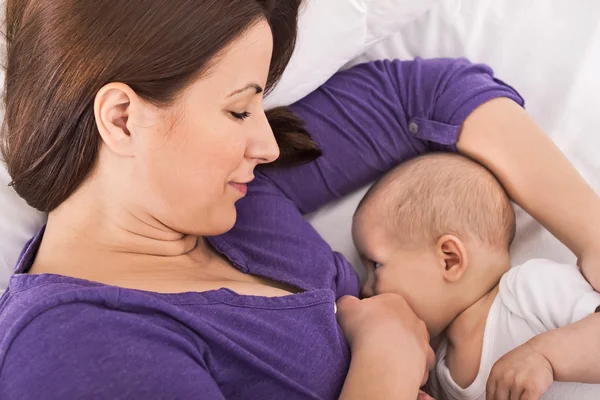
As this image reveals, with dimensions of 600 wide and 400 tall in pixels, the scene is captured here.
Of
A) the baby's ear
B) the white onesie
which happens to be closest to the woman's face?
the baby's ear

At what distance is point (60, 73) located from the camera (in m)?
0.85

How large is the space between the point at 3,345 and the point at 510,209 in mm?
928

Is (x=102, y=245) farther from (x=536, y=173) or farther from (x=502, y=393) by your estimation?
(x=536, y=173)

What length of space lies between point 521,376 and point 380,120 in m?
0.57

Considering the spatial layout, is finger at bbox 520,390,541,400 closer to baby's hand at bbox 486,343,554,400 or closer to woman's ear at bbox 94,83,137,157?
baby's hand at bbox 486,343,554,400

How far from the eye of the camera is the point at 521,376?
1.01 meters

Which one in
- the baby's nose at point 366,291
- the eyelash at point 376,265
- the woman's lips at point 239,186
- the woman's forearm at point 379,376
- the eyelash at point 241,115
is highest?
the eyelash at point 241,115

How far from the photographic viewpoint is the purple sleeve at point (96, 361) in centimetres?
72

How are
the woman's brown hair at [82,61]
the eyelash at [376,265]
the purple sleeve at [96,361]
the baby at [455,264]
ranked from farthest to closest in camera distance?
the eyelash at [376,265], the baby at [455,264], the woman's brown hair at [82,61], the purple sleeve at [96,361]

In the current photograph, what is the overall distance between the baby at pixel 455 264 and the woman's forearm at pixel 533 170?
34 millimetres

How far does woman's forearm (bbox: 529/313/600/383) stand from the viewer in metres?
1.04

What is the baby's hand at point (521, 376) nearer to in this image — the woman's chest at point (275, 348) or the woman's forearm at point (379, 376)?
the woman's forearm at point (379, 376)

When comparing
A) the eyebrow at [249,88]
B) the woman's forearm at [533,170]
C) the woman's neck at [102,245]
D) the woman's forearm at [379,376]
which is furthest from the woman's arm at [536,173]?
the woman's neck at [102,245]

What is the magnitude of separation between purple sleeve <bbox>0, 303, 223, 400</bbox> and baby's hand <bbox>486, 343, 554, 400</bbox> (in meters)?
0.50
